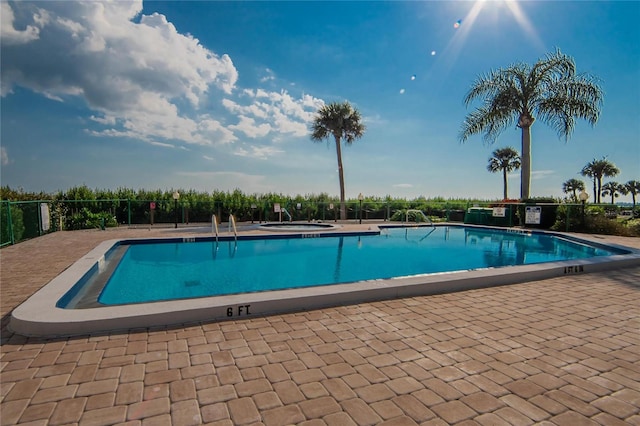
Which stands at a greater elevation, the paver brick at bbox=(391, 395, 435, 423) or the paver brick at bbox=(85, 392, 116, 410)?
the paver brick at bbox=(85, 392, 116, 410)

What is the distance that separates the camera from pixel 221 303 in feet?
11.4

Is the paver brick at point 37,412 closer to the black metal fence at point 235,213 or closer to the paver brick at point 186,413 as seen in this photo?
the paver brick at point 186,413

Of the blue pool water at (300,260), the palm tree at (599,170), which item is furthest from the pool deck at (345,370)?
the palm tree at (599,170)

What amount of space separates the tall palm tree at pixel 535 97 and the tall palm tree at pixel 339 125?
7663 mm

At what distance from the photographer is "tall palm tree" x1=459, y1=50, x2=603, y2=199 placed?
15632 mm

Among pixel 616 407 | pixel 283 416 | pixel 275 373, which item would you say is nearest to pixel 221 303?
pixel 275 373

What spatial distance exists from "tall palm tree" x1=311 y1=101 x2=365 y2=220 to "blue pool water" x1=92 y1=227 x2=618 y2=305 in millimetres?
10474

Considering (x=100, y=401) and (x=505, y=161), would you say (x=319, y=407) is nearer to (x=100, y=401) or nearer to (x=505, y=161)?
(x=100, y=401)

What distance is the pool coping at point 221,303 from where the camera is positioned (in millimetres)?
3000

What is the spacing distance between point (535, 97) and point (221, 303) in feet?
61.8

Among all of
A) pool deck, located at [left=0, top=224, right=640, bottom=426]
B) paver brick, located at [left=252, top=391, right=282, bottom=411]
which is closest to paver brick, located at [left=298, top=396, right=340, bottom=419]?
pool deck, located at [left=0, top=224, right=640, bottom=426]

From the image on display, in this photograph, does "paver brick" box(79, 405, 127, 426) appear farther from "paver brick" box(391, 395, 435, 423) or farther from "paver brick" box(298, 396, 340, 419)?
"paver brick" box(391, 395, 435, 423)

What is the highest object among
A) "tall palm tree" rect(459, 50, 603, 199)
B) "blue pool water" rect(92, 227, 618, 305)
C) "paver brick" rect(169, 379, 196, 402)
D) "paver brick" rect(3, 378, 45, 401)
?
"tall palm tree" rect(459, 50, 603, 199)

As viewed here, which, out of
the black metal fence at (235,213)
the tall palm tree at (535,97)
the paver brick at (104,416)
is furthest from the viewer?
the tall palm tree at (535,97)
